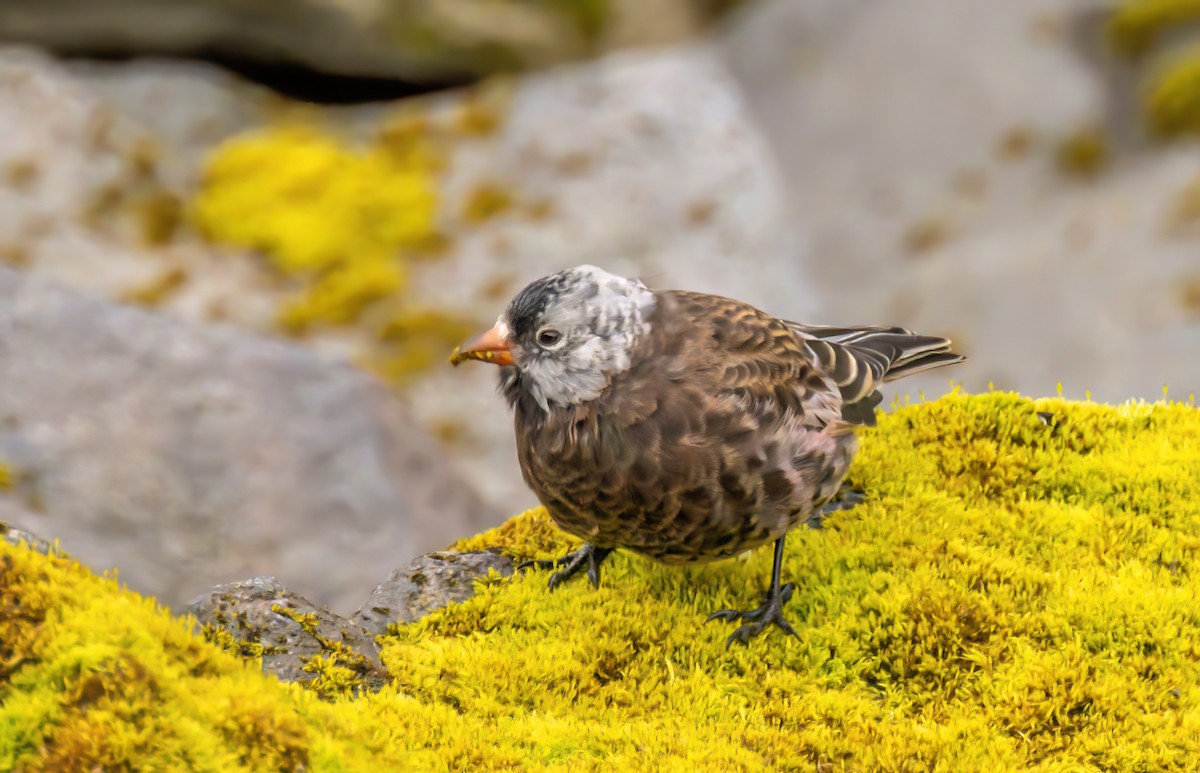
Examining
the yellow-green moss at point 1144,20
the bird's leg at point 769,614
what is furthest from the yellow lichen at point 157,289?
the yellow-green moss at point 1144,20

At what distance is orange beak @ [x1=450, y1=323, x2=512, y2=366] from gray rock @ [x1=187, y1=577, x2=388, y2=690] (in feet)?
3.68

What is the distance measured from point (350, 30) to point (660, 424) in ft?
24.2

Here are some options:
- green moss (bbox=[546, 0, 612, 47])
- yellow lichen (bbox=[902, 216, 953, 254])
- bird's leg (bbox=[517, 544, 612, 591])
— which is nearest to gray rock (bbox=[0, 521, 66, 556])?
bird's leg (bbox=[517, 544, 612, 591])

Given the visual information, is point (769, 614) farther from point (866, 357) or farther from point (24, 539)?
point (24, 539)

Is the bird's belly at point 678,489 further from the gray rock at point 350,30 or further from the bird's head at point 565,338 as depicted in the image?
the gray rock at point 350,30

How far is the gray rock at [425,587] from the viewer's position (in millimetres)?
4582

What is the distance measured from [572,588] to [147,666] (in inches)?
83.8

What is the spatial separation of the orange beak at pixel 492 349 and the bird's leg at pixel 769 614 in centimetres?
132

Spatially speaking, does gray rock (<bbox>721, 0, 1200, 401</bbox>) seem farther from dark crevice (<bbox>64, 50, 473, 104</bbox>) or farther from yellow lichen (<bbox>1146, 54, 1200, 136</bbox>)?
dark crevice (<bbox>64, 50, 473, 104</bbox>)

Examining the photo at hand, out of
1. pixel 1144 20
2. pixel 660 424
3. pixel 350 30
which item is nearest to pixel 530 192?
pixel 350 30

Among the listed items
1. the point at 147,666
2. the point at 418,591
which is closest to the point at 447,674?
the point at 418,591

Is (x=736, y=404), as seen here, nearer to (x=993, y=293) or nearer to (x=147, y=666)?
Answer: (x=147, y=666)

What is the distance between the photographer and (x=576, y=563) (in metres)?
4.85

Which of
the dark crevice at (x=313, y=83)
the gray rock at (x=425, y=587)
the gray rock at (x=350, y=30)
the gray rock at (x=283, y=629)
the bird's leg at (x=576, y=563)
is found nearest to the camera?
the gray rock at (x=283, y=629)
